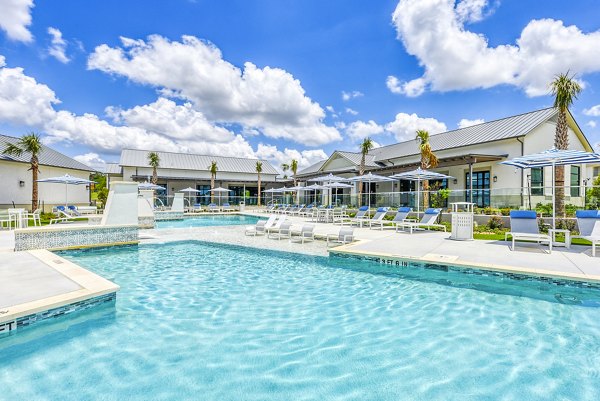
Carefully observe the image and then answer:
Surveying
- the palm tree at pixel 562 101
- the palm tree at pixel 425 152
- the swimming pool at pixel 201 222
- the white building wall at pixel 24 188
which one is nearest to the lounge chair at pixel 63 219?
the swimming pool at pixel 201 222

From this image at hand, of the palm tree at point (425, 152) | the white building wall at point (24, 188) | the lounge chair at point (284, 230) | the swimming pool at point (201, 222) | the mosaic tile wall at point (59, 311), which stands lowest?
the mosaic tile wall at point (59, 311)

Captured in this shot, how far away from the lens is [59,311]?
4.08 meters

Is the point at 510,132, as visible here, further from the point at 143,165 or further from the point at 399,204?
the point at 143,165

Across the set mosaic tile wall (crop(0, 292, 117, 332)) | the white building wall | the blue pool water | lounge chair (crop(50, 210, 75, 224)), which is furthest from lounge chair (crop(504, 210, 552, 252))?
the white building wall

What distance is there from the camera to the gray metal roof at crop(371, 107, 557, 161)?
1794 cm

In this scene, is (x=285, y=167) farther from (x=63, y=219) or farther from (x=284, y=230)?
(x=284, y=230)

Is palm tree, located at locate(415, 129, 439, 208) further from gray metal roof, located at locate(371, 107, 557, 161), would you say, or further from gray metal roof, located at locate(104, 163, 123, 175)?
gray metal roof, located at locate(104, 163, 123, 175)

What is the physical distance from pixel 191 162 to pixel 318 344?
41.2 m

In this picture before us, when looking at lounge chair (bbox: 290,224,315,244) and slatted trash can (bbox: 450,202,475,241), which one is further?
lounge chair (bbox: 290,224,315,244)

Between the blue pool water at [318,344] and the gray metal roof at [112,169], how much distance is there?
4003 cm

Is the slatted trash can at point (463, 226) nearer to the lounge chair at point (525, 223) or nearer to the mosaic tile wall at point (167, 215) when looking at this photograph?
the lounge chair at point (525, 223)

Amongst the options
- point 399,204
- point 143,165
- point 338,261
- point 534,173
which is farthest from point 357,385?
point 143,165

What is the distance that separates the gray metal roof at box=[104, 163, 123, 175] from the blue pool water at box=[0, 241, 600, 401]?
4003cm

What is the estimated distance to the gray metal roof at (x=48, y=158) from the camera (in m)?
22.1
